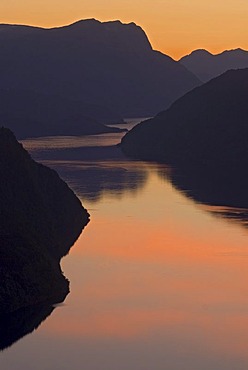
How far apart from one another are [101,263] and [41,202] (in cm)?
871

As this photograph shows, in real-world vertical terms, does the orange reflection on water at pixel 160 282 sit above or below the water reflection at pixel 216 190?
above

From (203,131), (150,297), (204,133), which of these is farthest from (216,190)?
(203,131)

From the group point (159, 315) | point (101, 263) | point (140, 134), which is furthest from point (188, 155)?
point (159, 315)

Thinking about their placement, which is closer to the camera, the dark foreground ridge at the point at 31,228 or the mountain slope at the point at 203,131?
the dark foreground ridge at the point at 31,228

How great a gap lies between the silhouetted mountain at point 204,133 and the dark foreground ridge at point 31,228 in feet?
127

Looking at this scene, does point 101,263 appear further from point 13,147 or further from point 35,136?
point 35,136

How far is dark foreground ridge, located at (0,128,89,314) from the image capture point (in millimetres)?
39000

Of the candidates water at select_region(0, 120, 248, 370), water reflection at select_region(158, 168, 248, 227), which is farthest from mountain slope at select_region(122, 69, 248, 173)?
water at select_region(0, 120, 248, 370)

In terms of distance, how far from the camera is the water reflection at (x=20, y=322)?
34.4 meters

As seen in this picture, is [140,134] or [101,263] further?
[140,134]

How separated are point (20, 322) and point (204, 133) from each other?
95.5 m

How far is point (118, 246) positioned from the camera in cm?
5038

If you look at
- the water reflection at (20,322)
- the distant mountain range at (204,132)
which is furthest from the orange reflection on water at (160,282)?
the distant mountain range at (204,132)

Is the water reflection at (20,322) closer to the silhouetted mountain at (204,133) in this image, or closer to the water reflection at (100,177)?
the water reflection at (100,177)
